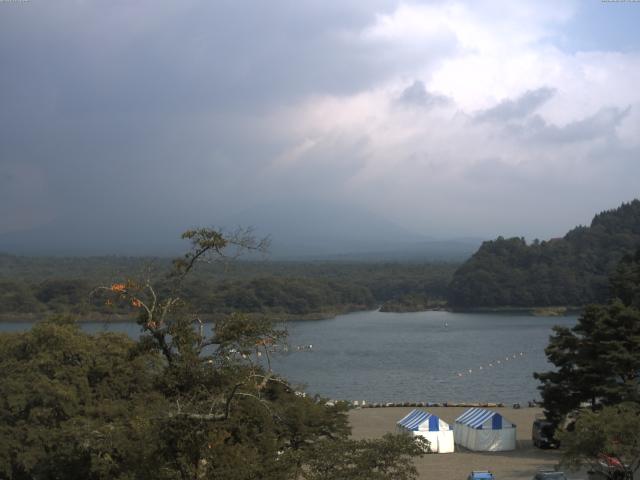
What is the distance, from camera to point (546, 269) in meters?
74.9

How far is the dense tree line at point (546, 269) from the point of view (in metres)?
71.8

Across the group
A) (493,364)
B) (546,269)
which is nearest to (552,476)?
(493,364)

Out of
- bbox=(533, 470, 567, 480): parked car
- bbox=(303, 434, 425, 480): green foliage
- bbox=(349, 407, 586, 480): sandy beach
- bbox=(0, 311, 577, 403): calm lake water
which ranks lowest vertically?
bbox=(0, 311, 577, 403): calm lake water

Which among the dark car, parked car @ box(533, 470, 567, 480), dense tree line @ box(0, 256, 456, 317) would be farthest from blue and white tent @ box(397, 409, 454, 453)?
dense tree line @ box(0, 256, 456, 317)

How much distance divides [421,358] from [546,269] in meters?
38.0

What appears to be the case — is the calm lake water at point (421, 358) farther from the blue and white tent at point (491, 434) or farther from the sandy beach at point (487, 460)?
the blue and white tent at point (491, 434)

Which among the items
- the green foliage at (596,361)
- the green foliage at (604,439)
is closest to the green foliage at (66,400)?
the green foliage at (604,439)

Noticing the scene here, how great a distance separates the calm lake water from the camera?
29484mm

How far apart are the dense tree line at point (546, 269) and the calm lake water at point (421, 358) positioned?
7.10m

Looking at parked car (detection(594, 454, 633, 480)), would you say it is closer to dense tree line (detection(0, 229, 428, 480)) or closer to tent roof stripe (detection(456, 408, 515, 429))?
dense tree line (detection(0, 229, 428, 480))

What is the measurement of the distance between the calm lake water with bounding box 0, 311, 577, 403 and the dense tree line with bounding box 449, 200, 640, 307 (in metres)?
7.10

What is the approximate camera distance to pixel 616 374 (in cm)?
1514

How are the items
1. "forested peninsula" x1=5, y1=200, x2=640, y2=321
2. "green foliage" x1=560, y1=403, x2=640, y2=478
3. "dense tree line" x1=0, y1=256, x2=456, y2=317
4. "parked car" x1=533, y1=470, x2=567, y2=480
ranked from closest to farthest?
"green foliage" x1=560, y1=403, x2=640, y2=478 → "parked car" x1=533, y1=470, x2=567, y2=480 → "dense tree line" x1=0, y1=256, x2=456, y2=317 → "forested peninsula" x1=5, y1=200, x2=640, y2=321

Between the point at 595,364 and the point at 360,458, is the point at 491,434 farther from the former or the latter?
the point at 360,458
